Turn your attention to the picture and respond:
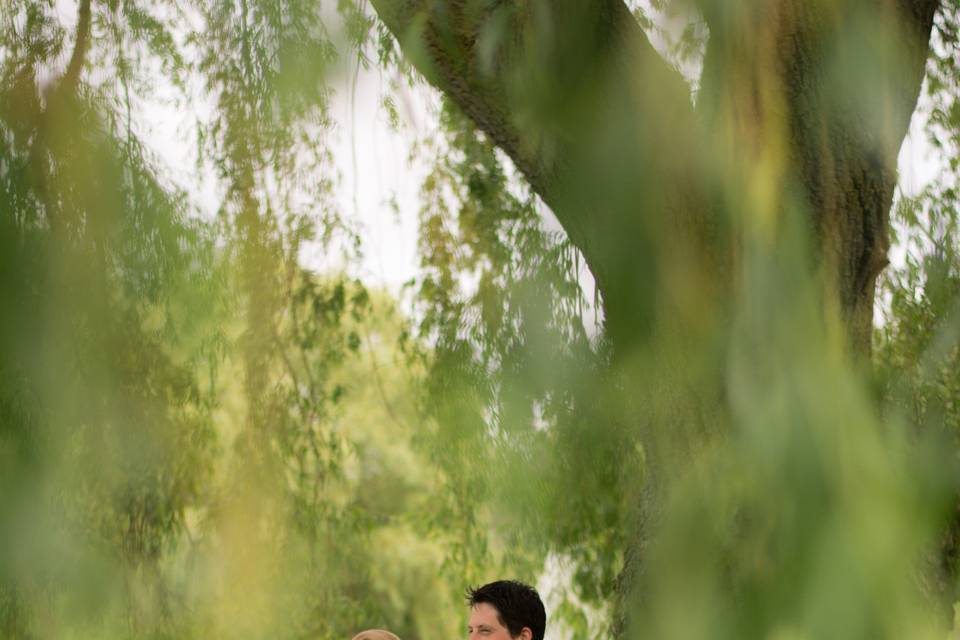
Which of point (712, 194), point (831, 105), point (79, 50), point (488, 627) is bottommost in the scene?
point (488, 627)

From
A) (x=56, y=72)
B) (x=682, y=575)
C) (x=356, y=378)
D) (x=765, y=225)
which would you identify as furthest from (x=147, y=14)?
(x=682, y=575)

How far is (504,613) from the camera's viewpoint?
218cm

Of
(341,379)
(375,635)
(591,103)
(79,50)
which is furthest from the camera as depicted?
(341,379)

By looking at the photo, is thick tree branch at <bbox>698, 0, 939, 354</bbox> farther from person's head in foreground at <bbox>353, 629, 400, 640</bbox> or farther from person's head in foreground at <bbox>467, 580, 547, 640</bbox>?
person's head in foreground at <bbox>353, 629, 400, 640</bbox>

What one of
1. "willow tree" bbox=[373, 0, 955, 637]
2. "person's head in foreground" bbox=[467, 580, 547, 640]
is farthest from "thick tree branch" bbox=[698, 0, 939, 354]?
"person's head in foreground" bbox=[467, 580, 547, 640]

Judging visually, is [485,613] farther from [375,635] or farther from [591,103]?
[591,103]

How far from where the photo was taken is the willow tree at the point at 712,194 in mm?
1827

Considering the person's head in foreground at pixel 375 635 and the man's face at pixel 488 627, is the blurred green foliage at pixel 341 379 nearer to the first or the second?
the man's face at pixel 488 627

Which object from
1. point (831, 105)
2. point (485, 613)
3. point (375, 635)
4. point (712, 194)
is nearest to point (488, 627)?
point (485, 613)

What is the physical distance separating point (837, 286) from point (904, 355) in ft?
2.35

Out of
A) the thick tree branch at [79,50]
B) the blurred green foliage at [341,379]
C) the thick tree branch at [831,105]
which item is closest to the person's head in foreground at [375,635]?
the blurred green foliage at [341,379]

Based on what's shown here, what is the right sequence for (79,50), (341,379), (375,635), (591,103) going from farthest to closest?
1. (341,379)
2. (79,50)
3. (591,103)
4. (375,635)

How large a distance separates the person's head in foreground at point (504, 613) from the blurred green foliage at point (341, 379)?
0.18m

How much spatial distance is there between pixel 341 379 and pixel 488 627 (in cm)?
111
